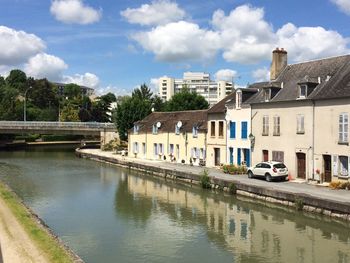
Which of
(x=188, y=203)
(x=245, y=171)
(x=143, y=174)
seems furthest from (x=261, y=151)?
(x=143, y=174)

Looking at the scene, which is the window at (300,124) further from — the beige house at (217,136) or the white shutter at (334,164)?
the beige house at (217,136)

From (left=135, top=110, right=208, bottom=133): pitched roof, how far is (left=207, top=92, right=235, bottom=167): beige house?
4.73 ft

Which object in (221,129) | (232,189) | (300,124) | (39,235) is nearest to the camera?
(39,235)

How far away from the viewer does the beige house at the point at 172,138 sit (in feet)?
140

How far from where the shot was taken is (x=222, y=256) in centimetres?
1659

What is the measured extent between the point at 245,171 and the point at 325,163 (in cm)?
728

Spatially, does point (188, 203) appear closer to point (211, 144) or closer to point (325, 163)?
point (325, 163)

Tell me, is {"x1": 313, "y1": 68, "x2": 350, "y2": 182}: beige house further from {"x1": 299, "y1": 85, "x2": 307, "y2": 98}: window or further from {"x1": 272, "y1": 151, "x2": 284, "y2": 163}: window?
{"x1": 272, "y1": 151, "x2": 284, "y2": 163}: window

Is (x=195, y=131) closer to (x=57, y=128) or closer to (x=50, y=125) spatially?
(x=57, y=128)

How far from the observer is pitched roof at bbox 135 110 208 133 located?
143ft

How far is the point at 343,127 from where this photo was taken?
27.3 m

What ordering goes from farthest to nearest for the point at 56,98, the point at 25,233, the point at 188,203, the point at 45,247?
the point at 56,98
the point at 188,203
the point at 25,233
the point at 45,247

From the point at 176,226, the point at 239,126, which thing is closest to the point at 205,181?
the point at 239,126

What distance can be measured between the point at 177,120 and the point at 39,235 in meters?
32.0
